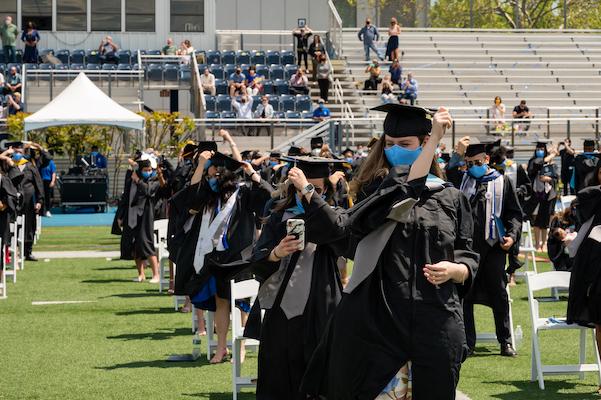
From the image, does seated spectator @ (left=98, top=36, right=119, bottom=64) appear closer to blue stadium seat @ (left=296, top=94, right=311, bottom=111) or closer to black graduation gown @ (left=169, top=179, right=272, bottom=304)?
blue stadium seat @ (left=296, top=94, right=311, bottom=111)

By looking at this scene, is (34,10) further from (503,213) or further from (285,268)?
(285,268)

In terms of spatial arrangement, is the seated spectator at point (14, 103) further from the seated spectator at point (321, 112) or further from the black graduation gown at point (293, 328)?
the black graduation gown at point (293, 328)

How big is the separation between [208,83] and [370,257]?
32.7 m

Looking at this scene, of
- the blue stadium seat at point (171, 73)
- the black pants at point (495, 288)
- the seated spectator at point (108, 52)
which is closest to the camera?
the black pants at point (495, 288)

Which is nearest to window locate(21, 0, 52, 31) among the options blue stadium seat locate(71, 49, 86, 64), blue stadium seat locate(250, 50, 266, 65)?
blue stadium seat locate(71, 49, 86, 64)

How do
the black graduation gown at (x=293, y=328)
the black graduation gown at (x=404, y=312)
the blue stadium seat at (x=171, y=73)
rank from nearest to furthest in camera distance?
the black graduation gown at (x=404, y=312) → the black graduation gown at (x=293, y=328) → the blue stadium seat at (x=171, y=73)

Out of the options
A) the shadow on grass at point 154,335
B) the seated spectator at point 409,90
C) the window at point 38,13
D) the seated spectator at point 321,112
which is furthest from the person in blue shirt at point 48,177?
the shadow on grass at point 154,335

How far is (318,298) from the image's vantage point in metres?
8.42

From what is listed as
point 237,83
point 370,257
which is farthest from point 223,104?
point 370,257

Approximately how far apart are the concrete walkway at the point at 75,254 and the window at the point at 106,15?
20.4 metres

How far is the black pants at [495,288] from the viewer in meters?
12.6

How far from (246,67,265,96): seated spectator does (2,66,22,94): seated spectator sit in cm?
661

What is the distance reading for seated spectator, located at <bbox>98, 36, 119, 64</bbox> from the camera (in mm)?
41375

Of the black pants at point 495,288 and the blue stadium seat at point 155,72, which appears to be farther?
the blue stadium seat at point 155,72
